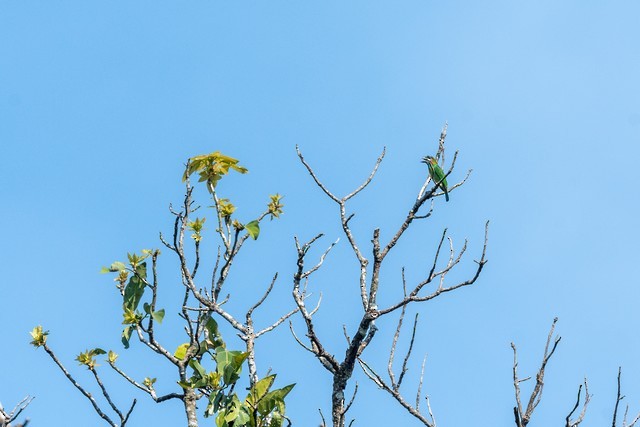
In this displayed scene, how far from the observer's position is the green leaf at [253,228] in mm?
6559

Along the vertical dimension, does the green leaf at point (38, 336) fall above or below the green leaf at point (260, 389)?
above

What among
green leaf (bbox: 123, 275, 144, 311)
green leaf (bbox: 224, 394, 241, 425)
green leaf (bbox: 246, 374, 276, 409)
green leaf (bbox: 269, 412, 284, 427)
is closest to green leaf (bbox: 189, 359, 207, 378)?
green leaf (bbox: 224, 394, 241, 425)

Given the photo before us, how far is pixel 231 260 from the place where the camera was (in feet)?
21.6

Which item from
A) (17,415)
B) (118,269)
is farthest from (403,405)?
(17,415)

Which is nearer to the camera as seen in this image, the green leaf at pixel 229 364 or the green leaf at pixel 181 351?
the green leaf at pixel 229 364

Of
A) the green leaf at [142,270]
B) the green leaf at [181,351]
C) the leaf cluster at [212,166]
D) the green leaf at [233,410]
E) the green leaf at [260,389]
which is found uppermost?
the leaf cluster at [212,166]

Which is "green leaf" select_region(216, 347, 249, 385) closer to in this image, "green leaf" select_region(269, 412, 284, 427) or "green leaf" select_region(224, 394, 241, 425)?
"green leaf" select_region(224, 394, 241, 425)

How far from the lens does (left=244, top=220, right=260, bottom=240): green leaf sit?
6559mm

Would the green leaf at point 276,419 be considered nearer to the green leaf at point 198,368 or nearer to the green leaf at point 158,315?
the green leaf at point 198,368

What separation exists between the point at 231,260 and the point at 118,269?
2.41ft

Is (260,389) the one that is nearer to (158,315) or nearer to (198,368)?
(198,368)

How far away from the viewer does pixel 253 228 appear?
6.58 metres

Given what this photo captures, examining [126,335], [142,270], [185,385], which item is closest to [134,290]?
[142,270]

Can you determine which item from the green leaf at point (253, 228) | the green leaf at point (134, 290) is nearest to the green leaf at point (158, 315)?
the green leaf at point (134, 290)
